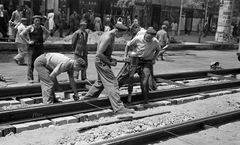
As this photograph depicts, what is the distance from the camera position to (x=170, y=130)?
639 cm

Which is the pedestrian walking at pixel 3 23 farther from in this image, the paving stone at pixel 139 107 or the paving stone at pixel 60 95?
the paving stone at pixel 139 107

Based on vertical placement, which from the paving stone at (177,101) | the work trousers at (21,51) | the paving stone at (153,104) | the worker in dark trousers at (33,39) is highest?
the worker in dark trousers at (33,39)

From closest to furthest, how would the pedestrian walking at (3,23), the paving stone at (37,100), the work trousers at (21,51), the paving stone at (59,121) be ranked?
the paving stone at (59,121)
the paving stone at (37,100)
the work trousers at (21,51)
the pedestrian walking at (3,23)

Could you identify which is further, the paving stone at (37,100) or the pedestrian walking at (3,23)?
the pedestrian walking at (3,23)

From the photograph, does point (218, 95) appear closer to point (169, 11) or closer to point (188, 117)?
point (188, 117)

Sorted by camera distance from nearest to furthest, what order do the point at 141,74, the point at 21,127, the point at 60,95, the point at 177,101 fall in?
the point at 21,127, the point at 141,74, the point at 60,95, the point at 177,101

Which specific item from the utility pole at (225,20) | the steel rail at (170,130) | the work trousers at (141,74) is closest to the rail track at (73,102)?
the work trousers at (141,74)

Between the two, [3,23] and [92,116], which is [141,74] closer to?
[92,116]

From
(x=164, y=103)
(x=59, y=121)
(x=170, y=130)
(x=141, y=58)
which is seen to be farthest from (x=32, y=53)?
(x=170, y=130)

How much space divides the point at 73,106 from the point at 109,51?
1425 millimetres

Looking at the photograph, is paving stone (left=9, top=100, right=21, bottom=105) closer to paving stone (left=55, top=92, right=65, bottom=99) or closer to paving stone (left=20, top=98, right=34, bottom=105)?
paving stone (left=20, top=98, right=34, bottom=105)

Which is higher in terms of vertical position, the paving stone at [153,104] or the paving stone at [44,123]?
the paving stone at [44,123]

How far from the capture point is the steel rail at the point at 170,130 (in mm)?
5620

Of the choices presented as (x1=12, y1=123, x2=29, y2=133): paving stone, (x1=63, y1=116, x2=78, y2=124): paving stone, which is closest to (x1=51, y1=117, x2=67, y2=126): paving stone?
(x1=63, y1=116, x2=78, y2=124): paving stone
